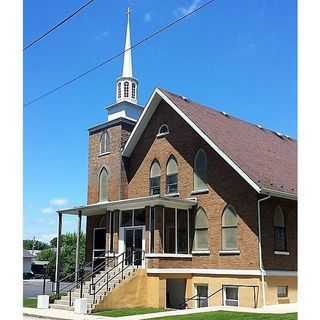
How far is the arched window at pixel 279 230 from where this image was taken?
18.3 meters

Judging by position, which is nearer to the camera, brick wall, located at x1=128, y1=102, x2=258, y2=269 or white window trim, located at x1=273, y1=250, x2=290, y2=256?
brick wall, located at x1=128, y1=102, x2=258, y2=269

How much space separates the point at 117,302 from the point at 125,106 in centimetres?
939

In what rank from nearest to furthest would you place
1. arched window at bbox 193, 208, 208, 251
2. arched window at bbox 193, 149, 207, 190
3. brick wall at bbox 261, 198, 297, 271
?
1. brick wall at bbox 261, 198, 297, 271
2. arched window at bbox 193, 208, 208, 251
3. arched window at bbox 193, 149, 207, 190

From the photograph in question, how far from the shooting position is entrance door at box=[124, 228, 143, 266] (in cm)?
1959

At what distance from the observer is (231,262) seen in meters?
18.1

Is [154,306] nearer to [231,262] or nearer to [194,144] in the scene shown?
[231,262]

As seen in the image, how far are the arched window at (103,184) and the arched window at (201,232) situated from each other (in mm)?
5757

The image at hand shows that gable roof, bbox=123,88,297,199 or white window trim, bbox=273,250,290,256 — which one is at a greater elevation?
gable roof, bbox=123,88,297,199

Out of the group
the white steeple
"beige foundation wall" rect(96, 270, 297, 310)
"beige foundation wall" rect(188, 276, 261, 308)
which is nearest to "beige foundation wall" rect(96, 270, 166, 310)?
"beige foundation wall" rect(96, 270, 297, 310)

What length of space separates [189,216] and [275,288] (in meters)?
4.16

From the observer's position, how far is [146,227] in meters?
19.0

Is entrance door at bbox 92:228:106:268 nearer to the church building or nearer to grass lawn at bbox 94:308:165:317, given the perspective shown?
the church building

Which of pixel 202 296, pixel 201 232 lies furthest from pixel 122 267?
pixel 201 232

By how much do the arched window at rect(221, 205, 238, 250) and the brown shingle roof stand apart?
5.60 feet
